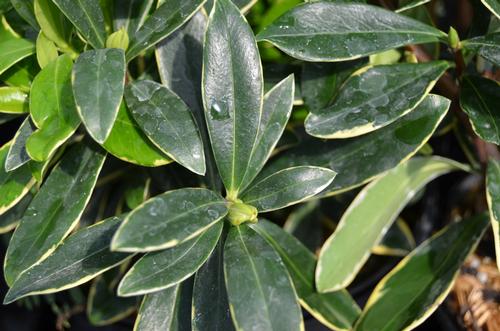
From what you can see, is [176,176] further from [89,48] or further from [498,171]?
[498,171]

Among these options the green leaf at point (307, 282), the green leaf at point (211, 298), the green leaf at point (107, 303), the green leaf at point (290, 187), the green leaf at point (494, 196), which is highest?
the green leaf at point (290, 187)

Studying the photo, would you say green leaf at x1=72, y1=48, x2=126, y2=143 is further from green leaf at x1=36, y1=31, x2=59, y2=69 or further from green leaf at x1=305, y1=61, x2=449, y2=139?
green leaf at x1=305, y1=61, x2=449, y2=139

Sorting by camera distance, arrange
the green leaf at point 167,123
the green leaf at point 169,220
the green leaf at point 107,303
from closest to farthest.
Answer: the green leaf at point 169,220, the green leaf at point 167,123, the green leaf at point 107,303

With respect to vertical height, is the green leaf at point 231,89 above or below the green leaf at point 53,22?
below

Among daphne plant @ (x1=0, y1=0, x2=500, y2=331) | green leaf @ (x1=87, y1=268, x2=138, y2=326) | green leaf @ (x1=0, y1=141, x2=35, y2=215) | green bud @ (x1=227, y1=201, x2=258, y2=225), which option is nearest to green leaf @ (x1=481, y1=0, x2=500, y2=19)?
daphne plant @ (x1=0, y1=0, x2=500, y2=331)

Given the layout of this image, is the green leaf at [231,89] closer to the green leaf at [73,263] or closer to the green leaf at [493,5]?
the green leaf at [73,263]

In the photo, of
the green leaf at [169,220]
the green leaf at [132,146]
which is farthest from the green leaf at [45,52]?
the green leaf at [169,220]

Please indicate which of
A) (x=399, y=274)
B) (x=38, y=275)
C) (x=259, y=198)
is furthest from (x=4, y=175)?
(x=399, y=274)

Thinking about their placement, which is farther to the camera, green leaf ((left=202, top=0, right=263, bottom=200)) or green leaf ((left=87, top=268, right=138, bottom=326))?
green leaf ((left=87, top=268, right=138, bottom=326))
